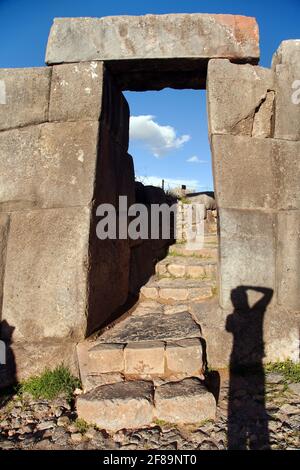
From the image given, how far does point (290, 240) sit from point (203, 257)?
7.46ft

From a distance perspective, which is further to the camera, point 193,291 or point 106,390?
point 193,291

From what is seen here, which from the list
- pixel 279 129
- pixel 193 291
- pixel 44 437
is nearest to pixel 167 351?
pixel 44 437

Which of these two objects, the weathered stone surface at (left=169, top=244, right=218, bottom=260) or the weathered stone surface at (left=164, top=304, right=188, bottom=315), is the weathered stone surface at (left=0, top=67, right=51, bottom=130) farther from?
the weathered stone surface at (left=169, top=244, right=218, bottom=260)

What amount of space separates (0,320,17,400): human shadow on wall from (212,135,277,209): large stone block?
2285mm

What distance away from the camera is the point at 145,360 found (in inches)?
106

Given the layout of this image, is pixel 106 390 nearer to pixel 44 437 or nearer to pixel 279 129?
pixel 44 437

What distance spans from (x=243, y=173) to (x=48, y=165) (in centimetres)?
186

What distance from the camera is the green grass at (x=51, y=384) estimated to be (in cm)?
268

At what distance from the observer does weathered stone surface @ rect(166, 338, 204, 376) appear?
263 centimetres

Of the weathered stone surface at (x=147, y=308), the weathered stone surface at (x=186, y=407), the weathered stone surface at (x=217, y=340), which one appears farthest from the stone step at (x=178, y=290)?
the weathered stone surface at (x=186, y=407)

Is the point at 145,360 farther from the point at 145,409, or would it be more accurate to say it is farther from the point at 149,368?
the point at 145,409

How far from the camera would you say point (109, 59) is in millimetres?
3203

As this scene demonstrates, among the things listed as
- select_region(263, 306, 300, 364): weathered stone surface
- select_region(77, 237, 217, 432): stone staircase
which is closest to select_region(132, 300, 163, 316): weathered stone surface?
select_region(77, 237, 217, 432): stone staircase
